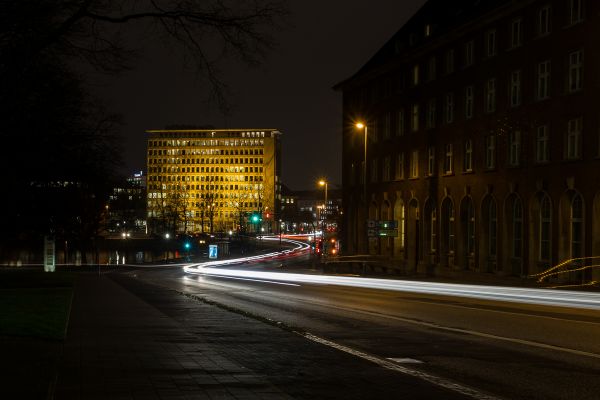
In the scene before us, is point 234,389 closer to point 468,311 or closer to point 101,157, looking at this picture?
point 468,311

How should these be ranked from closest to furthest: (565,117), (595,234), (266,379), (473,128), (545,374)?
1. (266,379)
2. (545,374)
3. (595,234)
4. (565,117)
5. (473,128)

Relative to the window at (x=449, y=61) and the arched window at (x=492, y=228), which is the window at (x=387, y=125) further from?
the arched window at (x=492, y=228)

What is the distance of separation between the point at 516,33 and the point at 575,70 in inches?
260

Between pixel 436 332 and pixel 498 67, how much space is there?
3353 cm

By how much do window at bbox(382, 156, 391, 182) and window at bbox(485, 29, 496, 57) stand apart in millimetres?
17412

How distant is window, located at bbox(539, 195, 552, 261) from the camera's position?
139ft

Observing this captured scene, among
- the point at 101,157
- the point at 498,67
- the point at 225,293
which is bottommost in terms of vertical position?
the point at 225,293

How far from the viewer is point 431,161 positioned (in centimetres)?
5716

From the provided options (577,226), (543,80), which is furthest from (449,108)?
(577,226)

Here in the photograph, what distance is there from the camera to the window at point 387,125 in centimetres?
6481

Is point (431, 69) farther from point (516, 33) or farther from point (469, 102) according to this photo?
point (516, 33)

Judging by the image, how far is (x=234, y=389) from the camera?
30.1 ft

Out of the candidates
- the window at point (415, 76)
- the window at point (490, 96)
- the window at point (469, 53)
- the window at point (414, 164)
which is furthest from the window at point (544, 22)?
the window at point (414, 164)

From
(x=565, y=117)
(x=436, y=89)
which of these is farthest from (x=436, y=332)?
(x=436, y=89)
